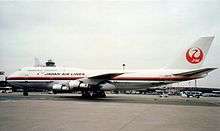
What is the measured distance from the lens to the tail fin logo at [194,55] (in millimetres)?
30797

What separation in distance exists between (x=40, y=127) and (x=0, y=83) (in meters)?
72.3

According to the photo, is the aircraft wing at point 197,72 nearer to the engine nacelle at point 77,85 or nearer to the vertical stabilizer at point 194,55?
the vertical stabilizer at point 194,55

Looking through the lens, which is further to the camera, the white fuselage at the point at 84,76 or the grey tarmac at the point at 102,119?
the white fuselage at the point at 84,76

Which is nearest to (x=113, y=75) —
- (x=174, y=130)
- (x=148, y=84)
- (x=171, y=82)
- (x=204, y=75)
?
(x=148, y=84)

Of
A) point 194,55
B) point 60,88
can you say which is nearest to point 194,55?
point 194,55

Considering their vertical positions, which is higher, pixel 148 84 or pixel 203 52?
pixel 203 52

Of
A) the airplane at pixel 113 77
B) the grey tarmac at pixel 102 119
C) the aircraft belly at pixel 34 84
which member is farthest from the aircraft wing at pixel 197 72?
the aircraft belly at pixel 34 84

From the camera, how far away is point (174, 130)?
31.2ft

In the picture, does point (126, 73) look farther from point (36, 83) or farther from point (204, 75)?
point (36, 83)

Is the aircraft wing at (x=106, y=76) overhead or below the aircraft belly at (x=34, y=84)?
overhead

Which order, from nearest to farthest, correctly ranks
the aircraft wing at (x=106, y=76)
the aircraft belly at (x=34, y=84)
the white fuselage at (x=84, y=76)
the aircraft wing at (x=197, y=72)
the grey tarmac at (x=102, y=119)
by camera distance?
the grey tarmac at (x=102, y=119) → the aircraft wing at (x=197, y=72) → the aircraft wing at (x=106, y=76) → the white fuselage at (x=84, y=76) → the aircraft belly at (x=34, y=84)

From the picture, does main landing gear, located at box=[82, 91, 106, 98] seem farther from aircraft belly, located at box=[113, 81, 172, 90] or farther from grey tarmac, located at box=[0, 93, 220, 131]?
grey tarmac, located at box=[0, 93, 220, 131]

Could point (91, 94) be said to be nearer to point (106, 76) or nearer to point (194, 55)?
point (106, 76)

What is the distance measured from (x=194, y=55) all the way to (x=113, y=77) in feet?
32.6
